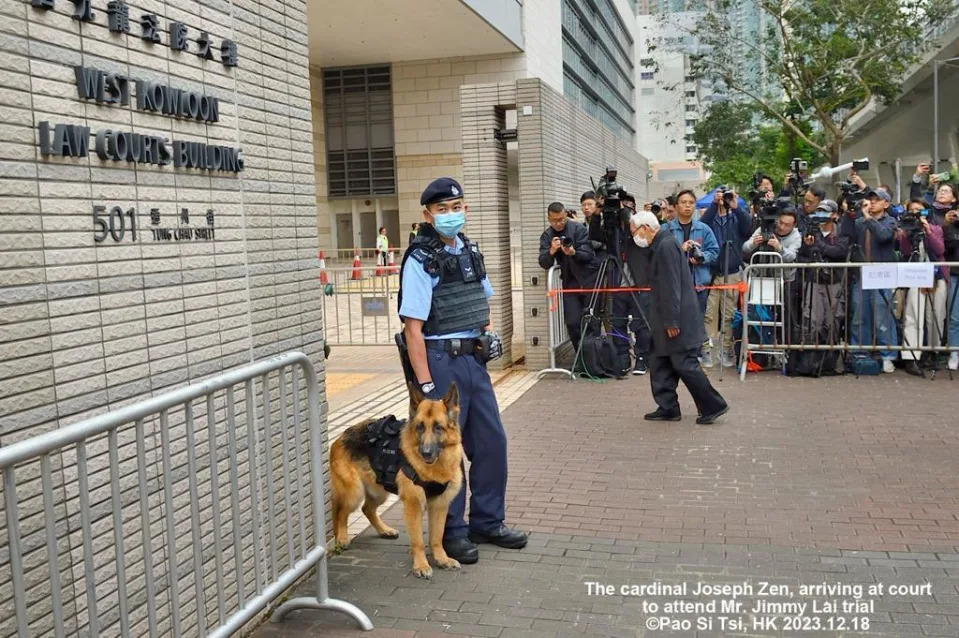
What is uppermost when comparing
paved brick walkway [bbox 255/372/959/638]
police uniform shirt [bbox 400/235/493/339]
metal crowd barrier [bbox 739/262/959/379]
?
police uniform shirt [bbox 400/235/493/339]

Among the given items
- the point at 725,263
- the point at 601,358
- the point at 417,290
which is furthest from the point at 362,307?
the point at 417,290

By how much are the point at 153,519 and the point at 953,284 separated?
897cm

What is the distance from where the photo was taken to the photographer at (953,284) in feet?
32.3

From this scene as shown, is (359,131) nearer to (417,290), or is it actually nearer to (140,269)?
(417,290)

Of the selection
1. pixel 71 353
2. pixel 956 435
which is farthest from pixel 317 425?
pixel 956 435

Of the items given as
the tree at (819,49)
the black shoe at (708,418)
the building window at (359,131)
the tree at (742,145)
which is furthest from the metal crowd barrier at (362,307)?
the building window at (359,131)

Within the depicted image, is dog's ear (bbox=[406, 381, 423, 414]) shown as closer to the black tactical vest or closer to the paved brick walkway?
the black tactical vest

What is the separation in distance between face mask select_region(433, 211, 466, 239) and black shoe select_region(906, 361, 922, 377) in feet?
22.6

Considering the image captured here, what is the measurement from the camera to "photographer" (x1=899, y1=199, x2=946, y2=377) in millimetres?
9922

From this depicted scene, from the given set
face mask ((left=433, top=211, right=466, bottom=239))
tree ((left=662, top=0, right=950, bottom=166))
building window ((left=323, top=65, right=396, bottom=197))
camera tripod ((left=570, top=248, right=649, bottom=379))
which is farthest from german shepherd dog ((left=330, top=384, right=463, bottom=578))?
building window ((left=323, top=65, right=396, bottom=197))

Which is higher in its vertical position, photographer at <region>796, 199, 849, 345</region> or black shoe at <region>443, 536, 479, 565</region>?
photographer at <region>796, 199, 849, 345</region>

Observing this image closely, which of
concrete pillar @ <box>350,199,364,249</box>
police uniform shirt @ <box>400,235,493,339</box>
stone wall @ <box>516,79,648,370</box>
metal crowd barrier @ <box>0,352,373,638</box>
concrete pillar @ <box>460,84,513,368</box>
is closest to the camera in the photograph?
metal crowd barrier @ <box>0,352,373,638</box>

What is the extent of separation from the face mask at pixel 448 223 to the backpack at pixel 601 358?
5.54 m

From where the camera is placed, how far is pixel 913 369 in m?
9.93
